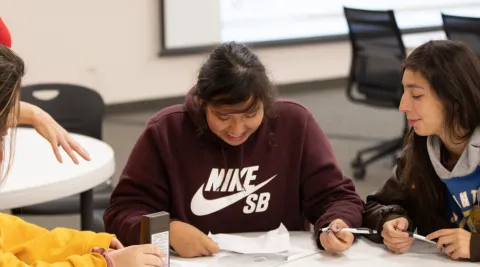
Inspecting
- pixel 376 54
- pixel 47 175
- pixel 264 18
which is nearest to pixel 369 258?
pixel 47 175

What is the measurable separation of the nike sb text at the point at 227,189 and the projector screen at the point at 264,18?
429 centimetres

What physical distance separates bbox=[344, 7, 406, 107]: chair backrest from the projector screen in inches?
66.0

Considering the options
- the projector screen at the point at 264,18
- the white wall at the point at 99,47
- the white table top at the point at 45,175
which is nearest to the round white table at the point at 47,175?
the white table top at the point at 45,175

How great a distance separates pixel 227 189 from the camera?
2.11 metres

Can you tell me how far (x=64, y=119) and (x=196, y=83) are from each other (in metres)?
1.51

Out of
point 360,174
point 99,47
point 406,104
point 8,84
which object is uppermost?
point 8,84

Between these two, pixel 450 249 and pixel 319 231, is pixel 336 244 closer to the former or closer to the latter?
pixel 319 231

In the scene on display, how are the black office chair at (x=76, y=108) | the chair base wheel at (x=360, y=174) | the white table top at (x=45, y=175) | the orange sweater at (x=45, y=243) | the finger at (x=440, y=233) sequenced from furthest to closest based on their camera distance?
1. the chair base wheel at (x=360, y=174)
2. the black office chair at (x=76, y=108)
3. the white table top at (x=45, y=175)
4. the finger at (x=440, y=233)
5. the orange sweater at (x=45, y=243)

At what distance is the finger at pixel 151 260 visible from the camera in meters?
1.56

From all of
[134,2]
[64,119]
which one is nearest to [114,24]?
[134,2]

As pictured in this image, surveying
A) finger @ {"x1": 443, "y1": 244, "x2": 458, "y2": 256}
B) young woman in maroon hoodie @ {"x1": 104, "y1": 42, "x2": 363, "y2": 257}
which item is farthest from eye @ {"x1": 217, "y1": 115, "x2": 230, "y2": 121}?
finger @ {"x1": 443, "y1": 244, "x2": 458, "y2": 256}

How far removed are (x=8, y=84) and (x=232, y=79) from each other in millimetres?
587

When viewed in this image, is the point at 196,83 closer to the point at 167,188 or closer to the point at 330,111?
the point at 167,188

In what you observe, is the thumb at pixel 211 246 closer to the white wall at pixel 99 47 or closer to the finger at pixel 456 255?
the finger at pixel 456 255
